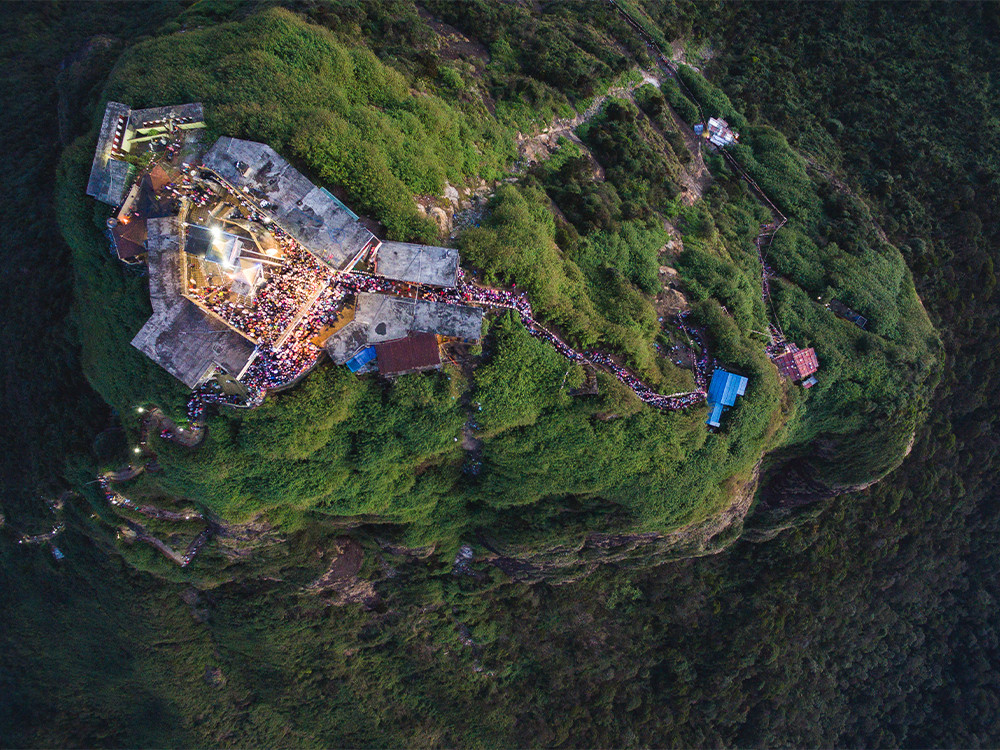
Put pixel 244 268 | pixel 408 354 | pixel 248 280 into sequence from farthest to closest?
1. pixel 408 354
2. pixel 248 280
3. pixel 244 268

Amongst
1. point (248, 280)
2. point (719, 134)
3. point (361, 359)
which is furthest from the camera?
point (719, 134)

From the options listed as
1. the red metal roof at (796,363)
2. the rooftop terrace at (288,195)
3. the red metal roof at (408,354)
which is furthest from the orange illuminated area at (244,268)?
the red metal roof at (796,363)

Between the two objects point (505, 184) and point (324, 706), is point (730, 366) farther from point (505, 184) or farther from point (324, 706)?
point (324, 706)

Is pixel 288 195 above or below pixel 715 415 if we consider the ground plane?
above

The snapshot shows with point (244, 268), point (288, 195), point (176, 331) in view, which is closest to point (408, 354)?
point (244, 268)

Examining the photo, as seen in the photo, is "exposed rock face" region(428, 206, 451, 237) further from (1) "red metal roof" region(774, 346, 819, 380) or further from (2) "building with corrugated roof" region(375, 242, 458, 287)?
(1) "red metal roof" region(774, 346, 819, 380)

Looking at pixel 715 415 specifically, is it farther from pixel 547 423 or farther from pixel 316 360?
pixel 316 360

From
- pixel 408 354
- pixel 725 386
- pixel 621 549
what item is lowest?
pixel 621 549

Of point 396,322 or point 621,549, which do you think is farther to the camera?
point 621,549
